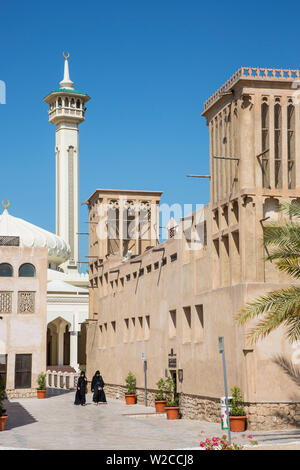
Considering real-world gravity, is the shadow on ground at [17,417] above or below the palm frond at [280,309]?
below

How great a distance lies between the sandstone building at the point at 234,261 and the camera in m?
23.6

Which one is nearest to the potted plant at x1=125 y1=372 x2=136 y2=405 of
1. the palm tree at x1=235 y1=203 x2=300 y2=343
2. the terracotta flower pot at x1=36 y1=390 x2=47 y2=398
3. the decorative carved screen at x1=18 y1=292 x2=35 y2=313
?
the terracotta flower pot at x1=36 y1=390 x2=47 y2=398

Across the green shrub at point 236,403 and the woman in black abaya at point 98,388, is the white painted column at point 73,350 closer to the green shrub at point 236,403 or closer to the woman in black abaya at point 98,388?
the woman in black abaya at point 98,388

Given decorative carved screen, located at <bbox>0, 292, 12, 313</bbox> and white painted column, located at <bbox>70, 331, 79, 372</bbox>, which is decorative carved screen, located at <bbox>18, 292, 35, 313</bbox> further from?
white painted column, located at <bbox>70, 331, 79, 372</bbox>

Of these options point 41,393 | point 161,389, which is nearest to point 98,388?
point 41,393

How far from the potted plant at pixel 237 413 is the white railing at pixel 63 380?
25257 mm

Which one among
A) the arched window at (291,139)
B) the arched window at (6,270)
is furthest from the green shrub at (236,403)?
the arched window at (6,270)

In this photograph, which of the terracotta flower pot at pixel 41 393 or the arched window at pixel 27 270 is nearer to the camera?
the terracotta flower pot at pixel 41 393

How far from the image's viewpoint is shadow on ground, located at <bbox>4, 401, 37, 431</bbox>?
1029 inches

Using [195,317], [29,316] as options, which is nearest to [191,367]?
[195,317]

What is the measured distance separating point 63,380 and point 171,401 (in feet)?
69.0

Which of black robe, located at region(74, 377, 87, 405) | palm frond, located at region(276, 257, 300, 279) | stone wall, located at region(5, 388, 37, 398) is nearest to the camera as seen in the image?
palm frond, located at region(276, 257, 300, 279)

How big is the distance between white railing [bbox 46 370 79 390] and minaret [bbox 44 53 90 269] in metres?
29.1

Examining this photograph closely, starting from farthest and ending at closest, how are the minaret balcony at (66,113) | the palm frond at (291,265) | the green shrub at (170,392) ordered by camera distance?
the minaret balcony at (66,113), the green shrub at (170,392), the palm frond at (291,265)
